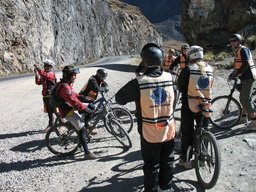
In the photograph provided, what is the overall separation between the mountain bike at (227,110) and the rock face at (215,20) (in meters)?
16.3

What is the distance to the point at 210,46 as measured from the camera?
23.3m

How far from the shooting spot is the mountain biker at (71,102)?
14.9 feet

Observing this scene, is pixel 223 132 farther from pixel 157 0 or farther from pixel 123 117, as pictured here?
pixel 157 0

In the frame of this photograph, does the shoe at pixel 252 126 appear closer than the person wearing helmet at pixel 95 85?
Yes

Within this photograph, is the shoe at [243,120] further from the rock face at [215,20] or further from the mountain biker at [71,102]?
the rock face at [215,20]

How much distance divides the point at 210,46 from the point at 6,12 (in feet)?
76.3

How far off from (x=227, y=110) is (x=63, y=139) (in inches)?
157

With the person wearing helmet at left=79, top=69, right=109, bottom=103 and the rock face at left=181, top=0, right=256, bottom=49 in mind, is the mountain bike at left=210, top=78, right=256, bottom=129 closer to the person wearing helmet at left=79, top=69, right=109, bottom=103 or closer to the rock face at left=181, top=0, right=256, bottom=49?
the person wearing helmet at left=79, top=69, right=109, bottom=103

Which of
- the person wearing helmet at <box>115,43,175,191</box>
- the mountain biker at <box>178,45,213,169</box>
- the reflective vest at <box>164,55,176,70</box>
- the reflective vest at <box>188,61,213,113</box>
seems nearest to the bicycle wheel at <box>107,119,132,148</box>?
the mountain biker at <box>178,45,213,169</box>

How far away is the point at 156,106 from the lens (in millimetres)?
2912

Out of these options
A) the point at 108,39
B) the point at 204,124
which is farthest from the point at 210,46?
the point at 108,39

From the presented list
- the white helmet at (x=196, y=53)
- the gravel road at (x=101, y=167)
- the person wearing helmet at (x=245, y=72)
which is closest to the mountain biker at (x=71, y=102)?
the gravel road at (x=101, y=167)

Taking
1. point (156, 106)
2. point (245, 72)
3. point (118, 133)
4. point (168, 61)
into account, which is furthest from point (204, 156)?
point (168, 61)

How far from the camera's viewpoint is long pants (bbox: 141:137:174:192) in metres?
3.03
